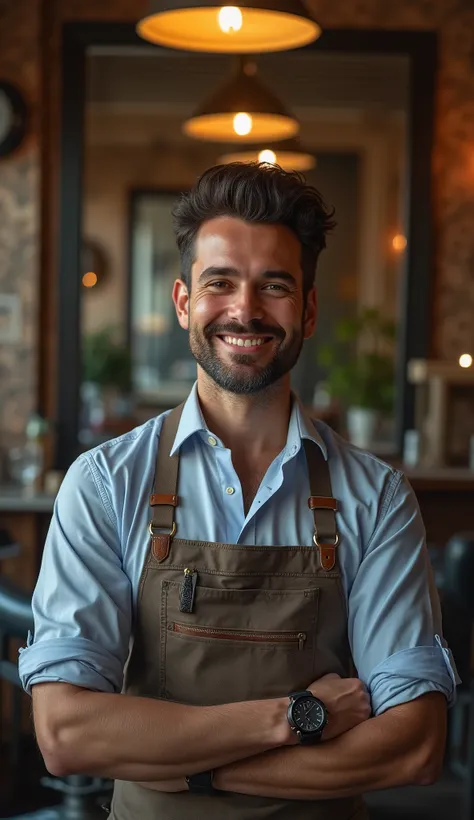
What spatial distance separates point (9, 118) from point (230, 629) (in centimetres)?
340

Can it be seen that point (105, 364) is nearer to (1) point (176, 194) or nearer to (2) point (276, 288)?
(1) point (176, 194)

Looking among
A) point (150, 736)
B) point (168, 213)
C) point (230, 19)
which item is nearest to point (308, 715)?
point (150, 736)

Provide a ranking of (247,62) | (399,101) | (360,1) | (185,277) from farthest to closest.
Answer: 1. (399,101)
2. (360,1)
3. (247,62)
4. (185,277)

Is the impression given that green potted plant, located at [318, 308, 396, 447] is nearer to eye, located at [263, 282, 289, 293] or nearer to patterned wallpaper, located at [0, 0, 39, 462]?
patterned wallpaper, located at [0, 0, 39, 462]

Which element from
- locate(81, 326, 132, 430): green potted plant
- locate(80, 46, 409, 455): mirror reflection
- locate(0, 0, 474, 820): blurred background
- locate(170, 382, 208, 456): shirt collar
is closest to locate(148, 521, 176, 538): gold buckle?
A: locate(170, 382, 208, 456): shirt collar

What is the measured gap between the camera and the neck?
1.80m

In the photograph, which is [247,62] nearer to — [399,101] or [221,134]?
[221,134]

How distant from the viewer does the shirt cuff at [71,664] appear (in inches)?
63.6

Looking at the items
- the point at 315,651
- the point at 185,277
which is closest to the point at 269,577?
the point at 315,651

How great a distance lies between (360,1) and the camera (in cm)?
467

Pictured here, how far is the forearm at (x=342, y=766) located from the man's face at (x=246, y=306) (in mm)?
548

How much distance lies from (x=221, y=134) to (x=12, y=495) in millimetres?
1600

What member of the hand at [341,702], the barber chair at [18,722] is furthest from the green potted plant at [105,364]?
the hand at [341,702]

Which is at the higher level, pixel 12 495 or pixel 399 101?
pixel 399 101
